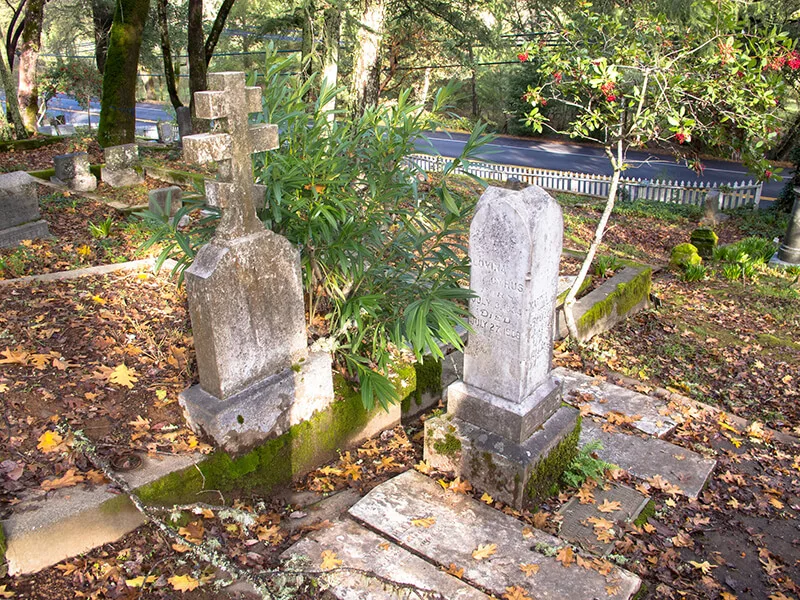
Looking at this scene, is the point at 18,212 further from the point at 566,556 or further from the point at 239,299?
the point at 566,556

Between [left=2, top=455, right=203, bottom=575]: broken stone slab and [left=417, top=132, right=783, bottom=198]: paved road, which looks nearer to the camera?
[left=2, top=455, right=203, bottom=575]: broken stone slab

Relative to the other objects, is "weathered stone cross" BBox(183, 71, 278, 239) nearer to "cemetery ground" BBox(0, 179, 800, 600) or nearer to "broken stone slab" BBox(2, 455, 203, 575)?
"cemetery ground" BBox(0, 179, 800, 600)

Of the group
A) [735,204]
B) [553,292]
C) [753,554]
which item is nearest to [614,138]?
[553,292]

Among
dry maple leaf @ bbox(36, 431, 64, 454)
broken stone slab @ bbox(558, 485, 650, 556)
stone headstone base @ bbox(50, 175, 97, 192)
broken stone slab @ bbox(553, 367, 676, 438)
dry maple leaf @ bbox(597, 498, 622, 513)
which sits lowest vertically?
broken stone slab @ bbox(553, 367, 676, 438)

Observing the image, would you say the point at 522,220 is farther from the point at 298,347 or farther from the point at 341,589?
the point at 341,589

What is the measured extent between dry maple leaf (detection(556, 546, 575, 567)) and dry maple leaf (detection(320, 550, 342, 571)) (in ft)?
4.01

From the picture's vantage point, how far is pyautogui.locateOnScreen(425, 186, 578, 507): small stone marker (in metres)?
3.77

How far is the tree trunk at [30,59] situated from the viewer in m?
15.6

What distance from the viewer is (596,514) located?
13.2 ft

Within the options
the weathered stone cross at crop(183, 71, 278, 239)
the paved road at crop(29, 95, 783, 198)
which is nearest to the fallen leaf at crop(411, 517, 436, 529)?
the weathered stone cross at crop(183, 71, 278, 239)

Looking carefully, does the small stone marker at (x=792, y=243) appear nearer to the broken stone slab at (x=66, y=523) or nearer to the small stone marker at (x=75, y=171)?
the broken stone slab at (x=66, y=523)

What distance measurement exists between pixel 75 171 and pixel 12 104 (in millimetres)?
6006

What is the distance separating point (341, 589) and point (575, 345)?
182 inches

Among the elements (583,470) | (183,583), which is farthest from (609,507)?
(183,583)
